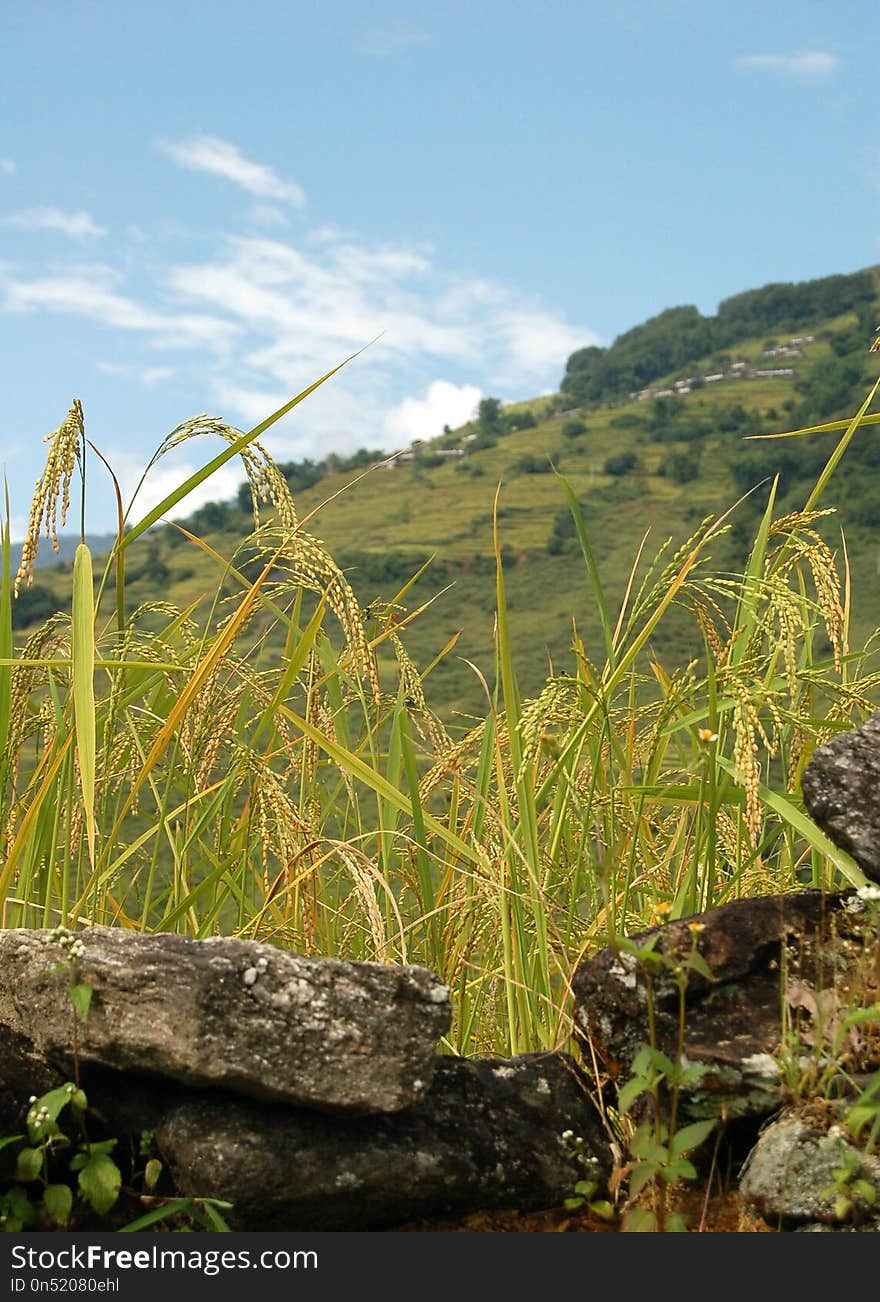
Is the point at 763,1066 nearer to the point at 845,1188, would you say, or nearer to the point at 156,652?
the point at 845,1188

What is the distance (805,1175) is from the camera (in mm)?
1822

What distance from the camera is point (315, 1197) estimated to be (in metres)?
1.90

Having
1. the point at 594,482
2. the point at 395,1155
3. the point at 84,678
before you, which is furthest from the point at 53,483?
the point at 594,482

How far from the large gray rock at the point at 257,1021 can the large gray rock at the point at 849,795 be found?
0.79m

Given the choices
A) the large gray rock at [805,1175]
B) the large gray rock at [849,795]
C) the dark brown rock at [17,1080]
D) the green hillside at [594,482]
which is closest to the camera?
the large gray rock at [805,1175]

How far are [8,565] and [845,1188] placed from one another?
→ 194 cm

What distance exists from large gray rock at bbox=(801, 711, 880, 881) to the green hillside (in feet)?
151

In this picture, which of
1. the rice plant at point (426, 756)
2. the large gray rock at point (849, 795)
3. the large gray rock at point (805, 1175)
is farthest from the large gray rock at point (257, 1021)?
the large gray rock at point (849, 795)

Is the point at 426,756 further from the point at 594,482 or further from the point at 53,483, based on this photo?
the point at 594,482

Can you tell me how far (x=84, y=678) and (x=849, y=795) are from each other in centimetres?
139

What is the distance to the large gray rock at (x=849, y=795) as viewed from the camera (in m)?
2.12

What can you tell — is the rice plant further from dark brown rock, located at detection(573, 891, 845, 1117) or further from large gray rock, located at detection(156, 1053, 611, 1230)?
large gray rock, located at detection(156, 1053, 611, 1230)

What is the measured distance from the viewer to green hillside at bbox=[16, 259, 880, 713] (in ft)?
240

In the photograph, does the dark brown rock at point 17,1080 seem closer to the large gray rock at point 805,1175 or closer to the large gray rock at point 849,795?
the large gray rock at point 805,1175
